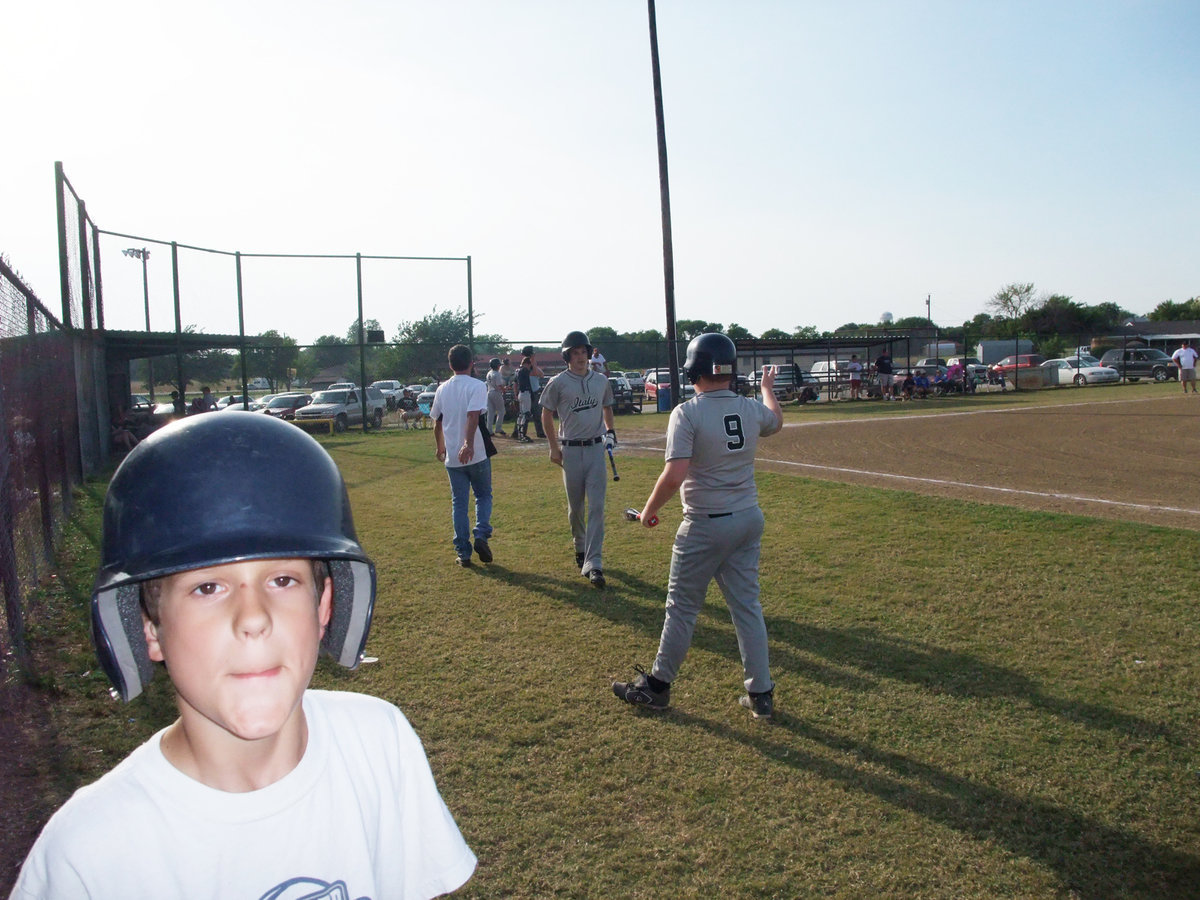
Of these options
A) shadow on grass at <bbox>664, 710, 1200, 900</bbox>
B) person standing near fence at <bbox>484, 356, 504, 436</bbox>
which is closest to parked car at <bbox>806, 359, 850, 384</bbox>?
person standing near fence at <bbox>484, 356, 504, 436</bbox>

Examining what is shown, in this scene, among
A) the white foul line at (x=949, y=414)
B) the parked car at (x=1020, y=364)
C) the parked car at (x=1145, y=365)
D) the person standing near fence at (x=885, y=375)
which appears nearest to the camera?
the white foul line at (x=949, y=414)

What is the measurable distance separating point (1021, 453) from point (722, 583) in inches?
472

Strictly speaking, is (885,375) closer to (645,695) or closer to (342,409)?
(342,409)

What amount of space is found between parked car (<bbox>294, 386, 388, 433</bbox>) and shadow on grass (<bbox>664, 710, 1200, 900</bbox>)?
21.9 meters

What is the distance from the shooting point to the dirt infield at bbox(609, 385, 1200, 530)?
34.5ft

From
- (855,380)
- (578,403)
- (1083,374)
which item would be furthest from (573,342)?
(1083,374)

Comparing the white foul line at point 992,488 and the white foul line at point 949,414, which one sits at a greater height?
the white foul line at point 949,414

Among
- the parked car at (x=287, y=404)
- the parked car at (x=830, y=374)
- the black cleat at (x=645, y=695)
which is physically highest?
the parked car at (x=830, y=374)

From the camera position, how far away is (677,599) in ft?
15.4

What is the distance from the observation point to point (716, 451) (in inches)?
181

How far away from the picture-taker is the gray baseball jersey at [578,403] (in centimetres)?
732

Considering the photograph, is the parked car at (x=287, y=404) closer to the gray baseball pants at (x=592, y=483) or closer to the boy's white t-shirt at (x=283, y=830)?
the gray baseball pants at (x=592, y=483)

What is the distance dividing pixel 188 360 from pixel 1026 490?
19339mm

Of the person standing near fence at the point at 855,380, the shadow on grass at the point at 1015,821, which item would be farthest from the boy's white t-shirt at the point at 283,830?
the person standing near fence at the point at 855,380
